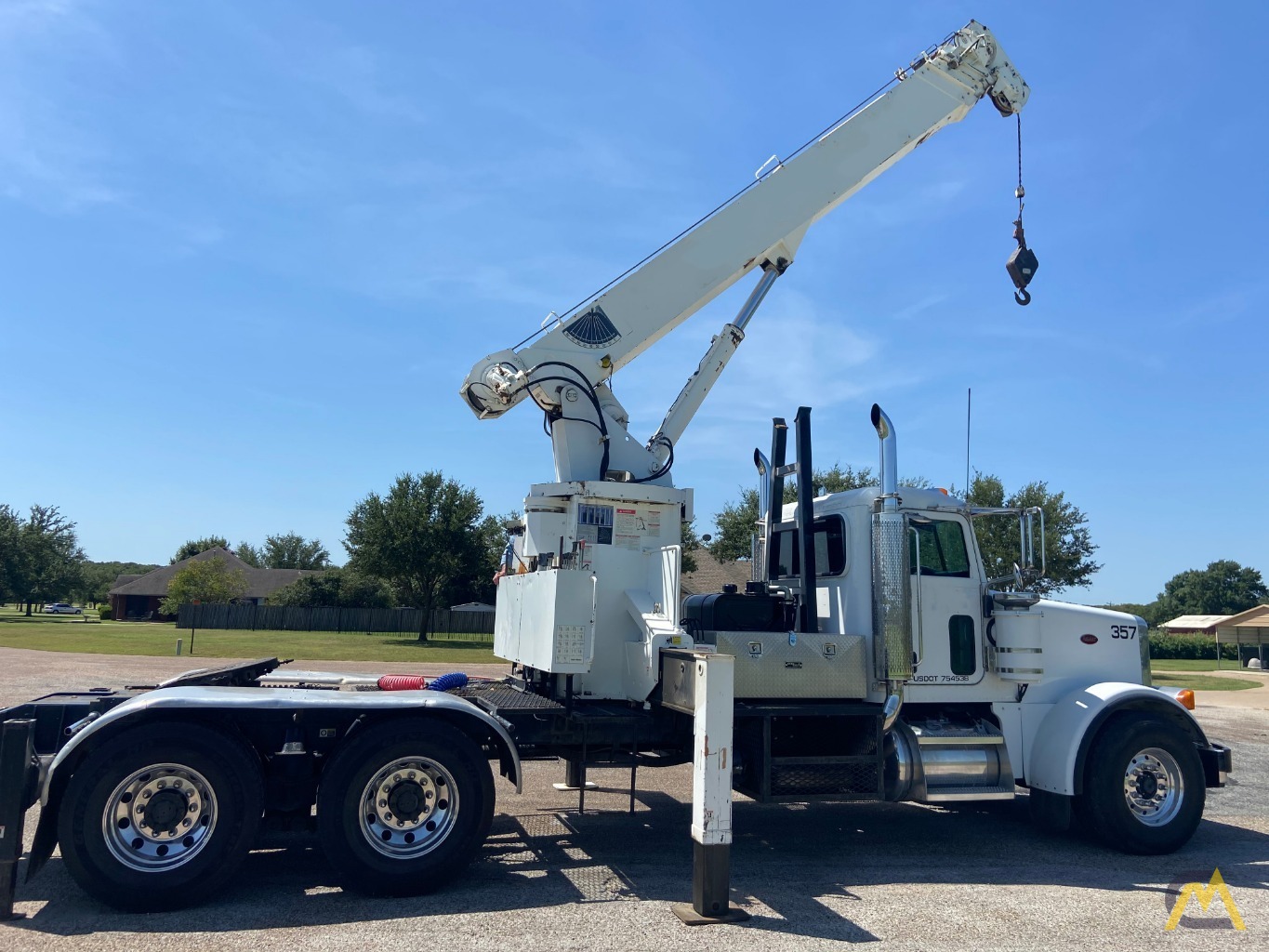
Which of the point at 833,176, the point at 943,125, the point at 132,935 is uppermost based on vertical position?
the point at 943,125

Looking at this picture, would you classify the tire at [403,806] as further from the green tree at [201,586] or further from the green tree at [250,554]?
the green tree at [250,554]

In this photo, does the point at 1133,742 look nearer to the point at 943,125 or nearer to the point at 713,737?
the point at 713,737

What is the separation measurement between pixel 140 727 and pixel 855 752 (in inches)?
212

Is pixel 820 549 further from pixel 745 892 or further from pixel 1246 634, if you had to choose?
pixel 1246 634

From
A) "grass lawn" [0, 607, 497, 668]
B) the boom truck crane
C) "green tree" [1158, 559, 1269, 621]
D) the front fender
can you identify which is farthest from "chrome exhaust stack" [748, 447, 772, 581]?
"green tree" [1158, 559, 1269, 621]

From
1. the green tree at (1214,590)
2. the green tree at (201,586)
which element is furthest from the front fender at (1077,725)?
the green tree at (1214,590)

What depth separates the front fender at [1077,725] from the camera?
803cm

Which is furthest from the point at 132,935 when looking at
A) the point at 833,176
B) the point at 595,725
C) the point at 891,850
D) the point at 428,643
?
the point at 428,643

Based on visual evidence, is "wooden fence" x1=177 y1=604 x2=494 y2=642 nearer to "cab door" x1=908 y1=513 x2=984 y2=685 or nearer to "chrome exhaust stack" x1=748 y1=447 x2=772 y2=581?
"chrome exhaust stack" x1=748 y1=447 x2=772 y2=581

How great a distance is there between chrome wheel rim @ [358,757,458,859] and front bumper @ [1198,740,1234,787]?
669 cm

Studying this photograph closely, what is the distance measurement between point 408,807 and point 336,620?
169 feet

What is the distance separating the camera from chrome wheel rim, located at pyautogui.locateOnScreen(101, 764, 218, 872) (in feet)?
19.0

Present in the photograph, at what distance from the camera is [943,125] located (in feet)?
34.0

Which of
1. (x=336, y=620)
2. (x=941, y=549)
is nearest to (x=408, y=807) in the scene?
(x=941, y=549)
